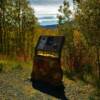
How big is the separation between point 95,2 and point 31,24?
96.0 ft

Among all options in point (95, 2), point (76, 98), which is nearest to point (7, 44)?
point (95, 2)

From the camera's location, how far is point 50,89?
43.4ft

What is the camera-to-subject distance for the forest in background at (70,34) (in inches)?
771

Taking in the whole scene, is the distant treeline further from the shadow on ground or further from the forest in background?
the shadow on ground

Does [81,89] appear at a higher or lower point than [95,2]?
lower

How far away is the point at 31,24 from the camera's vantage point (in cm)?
4784

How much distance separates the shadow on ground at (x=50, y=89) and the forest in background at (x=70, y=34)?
270cm

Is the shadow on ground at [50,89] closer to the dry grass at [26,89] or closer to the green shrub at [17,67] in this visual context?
the dry grass at [26,89]

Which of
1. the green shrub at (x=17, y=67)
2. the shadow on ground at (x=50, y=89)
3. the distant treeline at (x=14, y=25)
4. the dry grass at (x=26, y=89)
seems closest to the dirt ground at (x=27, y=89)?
the dry grass at (x=26, y=89)

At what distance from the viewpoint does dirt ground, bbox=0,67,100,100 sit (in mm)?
11859

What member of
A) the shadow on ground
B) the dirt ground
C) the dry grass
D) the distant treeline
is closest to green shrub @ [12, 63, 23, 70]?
the dry grass

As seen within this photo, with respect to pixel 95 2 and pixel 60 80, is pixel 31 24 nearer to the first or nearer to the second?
pixel 95 2

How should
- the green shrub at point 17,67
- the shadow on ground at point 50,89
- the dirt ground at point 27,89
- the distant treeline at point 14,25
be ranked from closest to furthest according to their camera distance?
1. the dirt ground at point 27,89
2. the shadow on ground at point 50,89
3. the green shrub at point 17,67
4. the distant treeline at point 14,25

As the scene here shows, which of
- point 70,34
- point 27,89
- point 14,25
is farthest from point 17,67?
point 14,25
